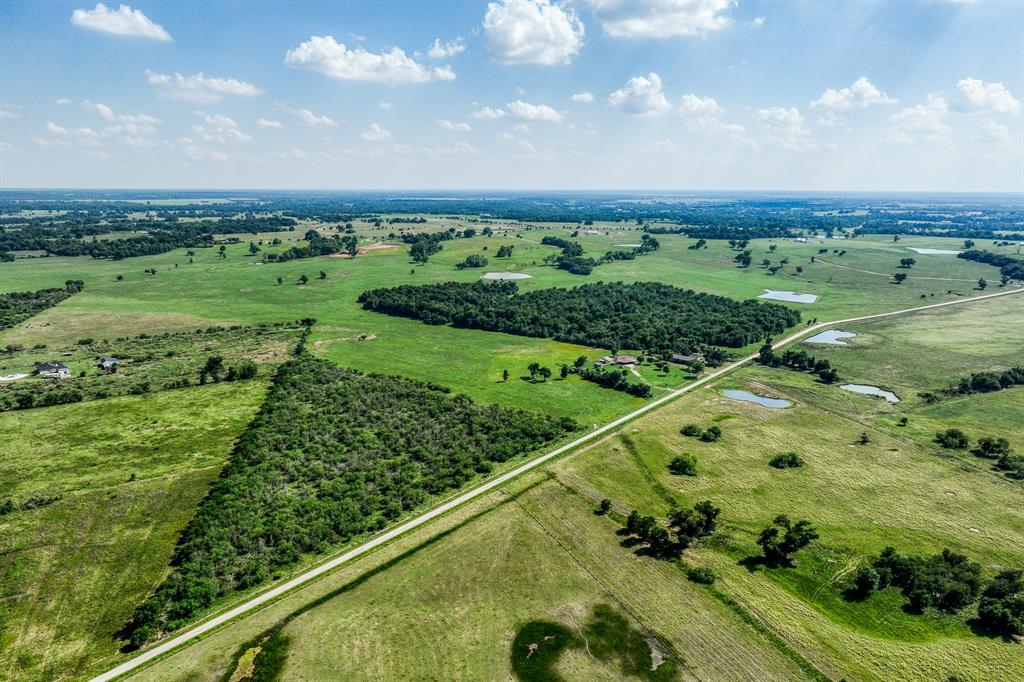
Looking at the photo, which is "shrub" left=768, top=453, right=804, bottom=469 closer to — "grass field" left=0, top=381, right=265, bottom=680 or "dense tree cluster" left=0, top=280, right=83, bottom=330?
"grass field" left=0, top=381, right=265, bottom=680

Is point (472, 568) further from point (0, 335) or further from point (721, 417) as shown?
point (0, 335)

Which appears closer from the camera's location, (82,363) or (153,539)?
(153,539)

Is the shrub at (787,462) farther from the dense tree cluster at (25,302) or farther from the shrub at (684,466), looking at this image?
the dense tree cluster at (25,302)

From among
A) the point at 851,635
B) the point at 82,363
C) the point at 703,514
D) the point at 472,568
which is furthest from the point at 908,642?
the point at 82,363

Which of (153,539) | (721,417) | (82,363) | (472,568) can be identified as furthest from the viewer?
(82,363)

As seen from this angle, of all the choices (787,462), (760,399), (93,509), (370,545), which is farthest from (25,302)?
(787,462)

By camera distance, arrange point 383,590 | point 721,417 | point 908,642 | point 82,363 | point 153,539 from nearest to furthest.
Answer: point 908,642
point 383,590
point 153,539
point 721,417
point 82,363

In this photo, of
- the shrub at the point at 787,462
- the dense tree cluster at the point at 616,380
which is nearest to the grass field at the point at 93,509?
the dense tree cluster at the point at 616,380
